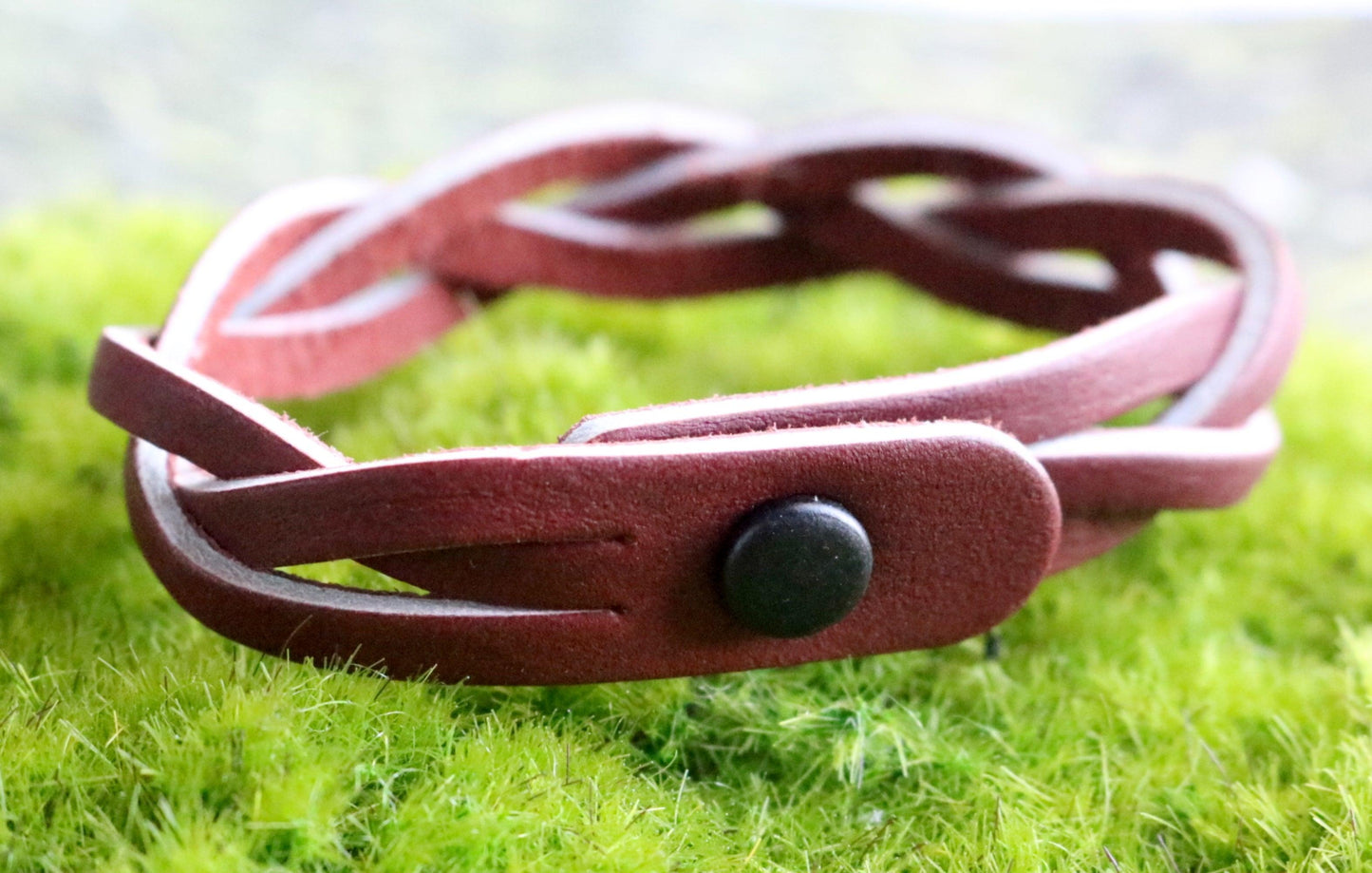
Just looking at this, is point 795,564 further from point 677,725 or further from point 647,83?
point 647,83

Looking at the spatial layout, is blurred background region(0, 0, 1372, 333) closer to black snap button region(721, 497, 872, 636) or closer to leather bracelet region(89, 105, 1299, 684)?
leather bracelet region(89, 105, 1299, 684)

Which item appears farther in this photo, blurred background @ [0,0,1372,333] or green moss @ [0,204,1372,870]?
blurred background @ [0,0,1372,333]

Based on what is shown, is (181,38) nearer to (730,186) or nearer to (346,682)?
(730,186)

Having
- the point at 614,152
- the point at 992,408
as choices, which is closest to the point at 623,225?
the point at 614,152

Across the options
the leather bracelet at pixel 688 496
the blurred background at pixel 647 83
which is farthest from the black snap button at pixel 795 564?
the blurred background at pixel 647 83

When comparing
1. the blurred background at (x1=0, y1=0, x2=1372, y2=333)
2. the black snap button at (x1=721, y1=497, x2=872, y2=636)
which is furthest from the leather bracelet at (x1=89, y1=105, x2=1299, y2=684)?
the blurred background at (x1=0, y1=0, x2=1372, y2=333)

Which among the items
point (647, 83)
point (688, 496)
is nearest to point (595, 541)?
point (688, 496)
